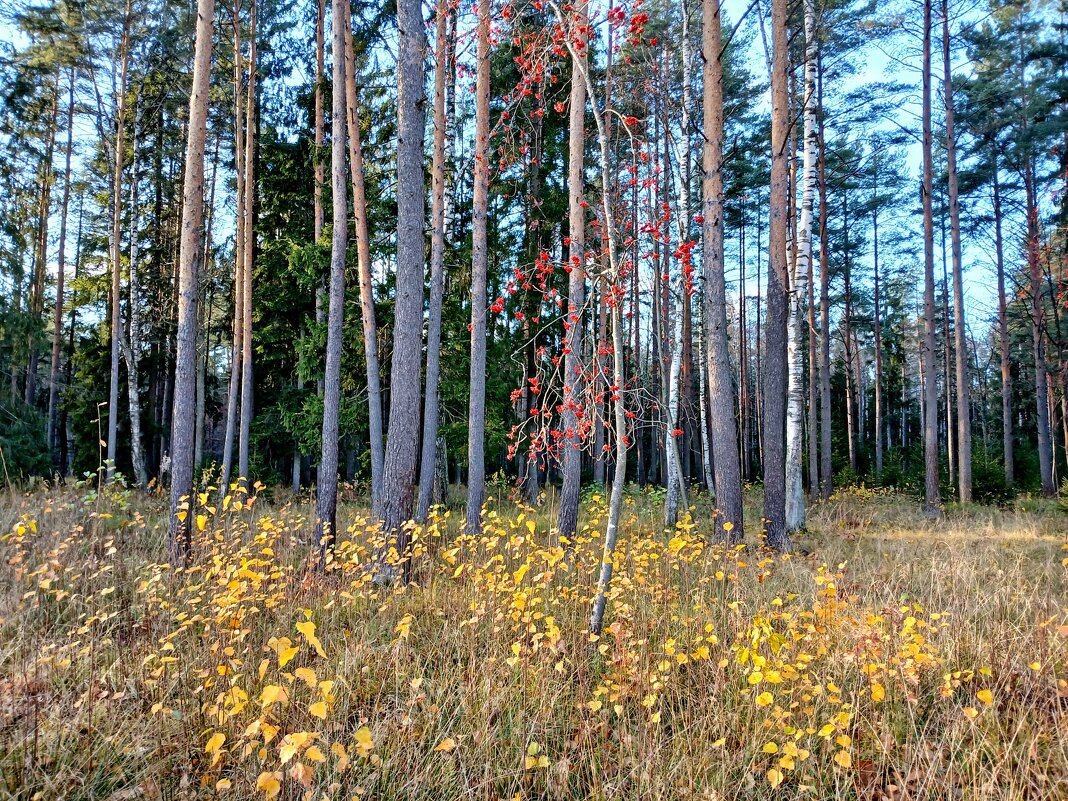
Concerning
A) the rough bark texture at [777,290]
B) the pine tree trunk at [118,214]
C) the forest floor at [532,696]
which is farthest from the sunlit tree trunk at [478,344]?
the pine tree trunk at [118,214]

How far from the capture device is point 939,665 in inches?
127

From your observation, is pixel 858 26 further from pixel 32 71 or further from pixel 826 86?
pixel 32 71

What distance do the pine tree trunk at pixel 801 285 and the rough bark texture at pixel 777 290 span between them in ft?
2.79

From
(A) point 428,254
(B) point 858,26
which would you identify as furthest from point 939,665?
(B) point 858,26

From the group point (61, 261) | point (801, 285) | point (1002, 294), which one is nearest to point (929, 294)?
point (801, 285)

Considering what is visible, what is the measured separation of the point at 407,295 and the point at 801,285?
20.3ft

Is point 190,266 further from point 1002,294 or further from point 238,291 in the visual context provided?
point 1002,294

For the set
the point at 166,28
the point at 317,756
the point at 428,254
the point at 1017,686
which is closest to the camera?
the point at 317,756

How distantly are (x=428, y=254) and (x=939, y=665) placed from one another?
925cm

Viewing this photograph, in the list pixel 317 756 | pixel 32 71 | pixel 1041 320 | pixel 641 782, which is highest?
pixel 32 71

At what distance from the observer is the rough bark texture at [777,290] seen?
6.79 metres

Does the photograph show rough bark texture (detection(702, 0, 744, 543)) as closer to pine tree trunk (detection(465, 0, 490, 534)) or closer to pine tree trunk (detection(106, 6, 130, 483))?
pine tree trunk (detection(465, 0, 490, 534))

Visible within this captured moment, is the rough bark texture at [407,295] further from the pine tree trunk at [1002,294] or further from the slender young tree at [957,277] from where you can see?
the pine tree trunk at [1002,294]

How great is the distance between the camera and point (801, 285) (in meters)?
8.16
